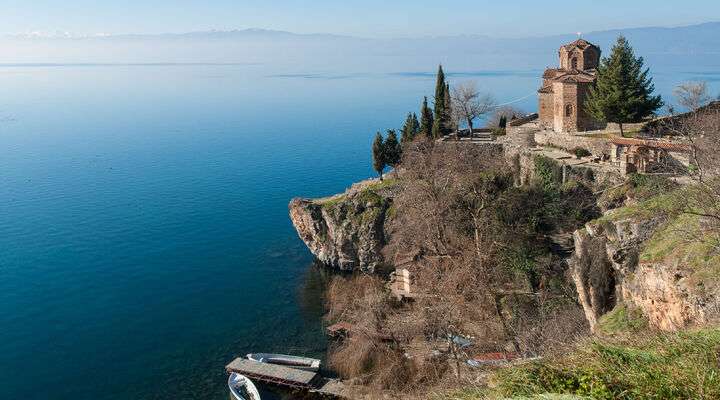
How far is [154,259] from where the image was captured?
147 ft

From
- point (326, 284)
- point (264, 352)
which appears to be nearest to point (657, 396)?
point (264, 352)

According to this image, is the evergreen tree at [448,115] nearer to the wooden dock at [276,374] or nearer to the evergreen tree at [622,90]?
the evergreen tree at [622,90]

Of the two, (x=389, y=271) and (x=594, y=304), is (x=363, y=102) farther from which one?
(x=594, y=304)

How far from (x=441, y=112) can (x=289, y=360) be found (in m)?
26.5

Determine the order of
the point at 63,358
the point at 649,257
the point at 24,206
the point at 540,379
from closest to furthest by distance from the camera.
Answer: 1. the point at 540,379
2. the point at 649,257
3. the point at 63,358
4. the point at 24,206

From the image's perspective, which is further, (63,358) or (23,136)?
(23,136)

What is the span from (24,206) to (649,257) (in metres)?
59.3

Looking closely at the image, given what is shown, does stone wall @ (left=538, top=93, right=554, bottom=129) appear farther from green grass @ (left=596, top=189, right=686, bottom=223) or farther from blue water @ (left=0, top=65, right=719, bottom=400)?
green grass @ (left=596, top=189, right=686, bottom=223)

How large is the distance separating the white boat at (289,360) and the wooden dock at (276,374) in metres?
0.66

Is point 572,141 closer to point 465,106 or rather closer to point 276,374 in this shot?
point 465,106

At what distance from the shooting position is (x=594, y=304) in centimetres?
2281

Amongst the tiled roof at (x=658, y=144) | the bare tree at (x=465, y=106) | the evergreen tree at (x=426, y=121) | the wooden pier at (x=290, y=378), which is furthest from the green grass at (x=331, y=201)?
the tiled roof at (x=658, y=144)

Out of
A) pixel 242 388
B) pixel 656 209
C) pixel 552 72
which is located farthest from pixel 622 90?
pixel 242 388

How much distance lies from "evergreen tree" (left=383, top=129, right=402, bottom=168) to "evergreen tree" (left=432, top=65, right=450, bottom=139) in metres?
3.22
